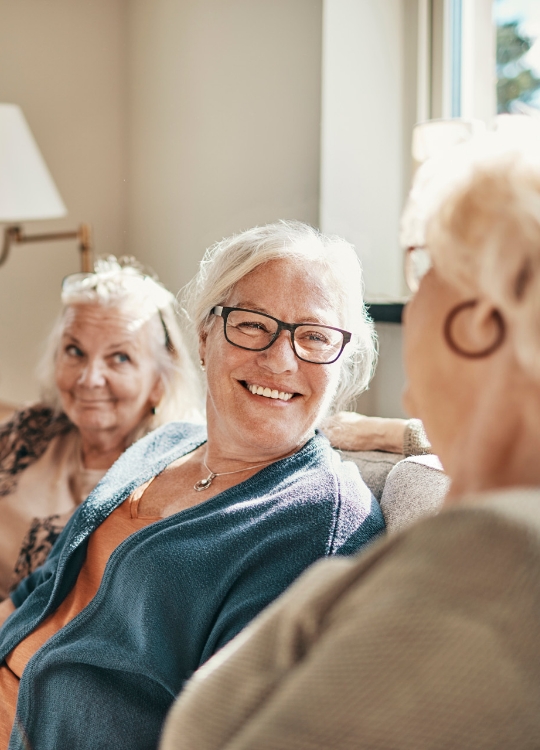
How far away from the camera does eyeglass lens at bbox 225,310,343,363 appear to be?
131 cm

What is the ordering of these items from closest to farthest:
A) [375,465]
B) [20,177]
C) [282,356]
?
1. [282,356]
2. [375,465]
3. [20,177]

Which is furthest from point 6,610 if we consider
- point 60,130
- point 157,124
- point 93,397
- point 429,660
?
point 60,130

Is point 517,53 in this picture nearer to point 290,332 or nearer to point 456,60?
point 456,60

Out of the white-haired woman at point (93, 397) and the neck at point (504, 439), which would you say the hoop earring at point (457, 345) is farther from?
the white-haired woman at point (93, 397)

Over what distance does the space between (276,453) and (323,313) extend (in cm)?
26

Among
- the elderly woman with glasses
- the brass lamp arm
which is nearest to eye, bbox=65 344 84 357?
the elderly woman with glasses

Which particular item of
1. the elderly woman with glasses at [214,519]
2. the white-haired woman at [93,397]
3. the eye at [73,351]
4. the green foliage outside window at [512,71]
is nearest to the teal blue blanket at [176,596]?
the elderly woman with glasses at [214,519]

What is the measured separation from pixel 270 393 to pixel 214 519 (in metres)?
0.26

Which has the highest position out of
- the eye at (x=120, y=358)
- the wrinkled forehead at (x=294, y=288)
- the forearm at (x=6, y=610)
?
the wrinkled forehead at (x=294, y=288)

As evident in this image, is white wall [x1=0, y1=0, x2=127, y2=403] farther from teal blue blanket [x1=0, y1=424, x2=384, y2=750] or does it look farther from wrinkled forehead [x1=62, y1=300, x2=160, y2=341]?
teal blue blanket [x1=0, y1=424, x2=384, y2=750]

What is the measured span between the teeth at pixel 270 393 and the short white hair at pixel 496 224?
0.72 metres

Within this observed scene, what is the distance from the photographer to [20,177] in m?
2.57

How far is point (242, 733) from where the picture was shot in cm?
48

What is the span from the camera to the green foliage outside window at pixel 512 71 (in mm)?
1908
